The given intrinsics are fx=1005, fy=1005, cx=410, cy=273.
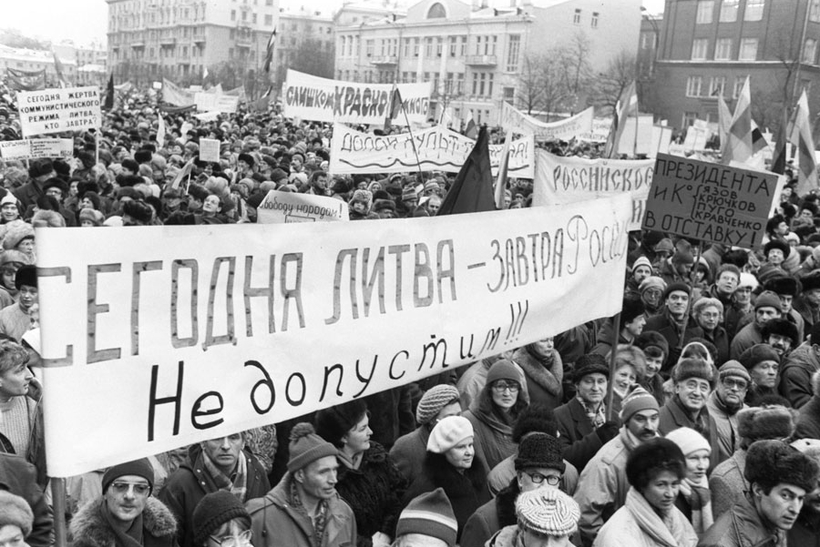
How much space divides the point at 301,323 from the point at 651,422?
2041 mm

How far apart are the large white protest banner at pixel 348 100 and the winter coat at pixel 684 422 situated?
12090mm

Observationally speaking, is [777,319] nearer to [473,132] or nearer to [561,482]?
[561,482]

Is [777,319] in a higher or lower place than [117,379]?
lower

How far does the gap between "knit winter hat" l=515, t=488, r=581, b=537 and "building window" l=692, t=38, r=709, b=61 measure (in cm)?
6502

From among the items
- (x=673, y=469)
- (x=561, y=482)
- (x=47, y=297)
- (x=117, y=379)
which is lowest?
(x=561, y=482)

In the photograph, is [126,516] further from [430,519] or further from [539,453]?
[539,453]

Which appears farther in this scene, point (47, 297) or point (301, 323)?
point (301, 323)

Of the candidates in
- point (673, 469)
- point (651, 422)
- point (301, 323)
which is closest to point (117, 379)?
point (301, 323)

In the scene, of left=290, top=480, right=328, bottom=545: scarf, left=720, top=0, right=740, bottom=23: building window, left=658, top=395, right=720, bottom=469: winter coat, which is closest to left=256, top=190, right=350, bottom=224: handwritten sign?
left=658, top=395, right=720, bottom=469: winter coat

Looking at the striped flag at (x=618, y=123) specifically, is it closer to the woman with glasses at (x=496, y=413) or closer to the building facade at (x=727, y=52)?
the woman with glasses at (x=496, y=413)

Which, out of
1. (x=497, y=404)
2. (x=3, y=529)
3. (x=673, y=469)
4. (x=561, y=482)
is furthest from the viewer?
(x=497, y=404)

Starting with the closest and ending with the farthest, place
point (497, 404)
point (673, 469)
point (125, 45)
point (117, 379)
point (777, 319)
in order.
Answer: point (117, 379) → point (673, 469) → point (497, 404) → point (777, 319) → point (125, 45)

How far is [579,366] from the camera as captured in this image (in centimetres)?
533

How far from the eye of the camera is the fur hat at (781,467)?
13.1ft
